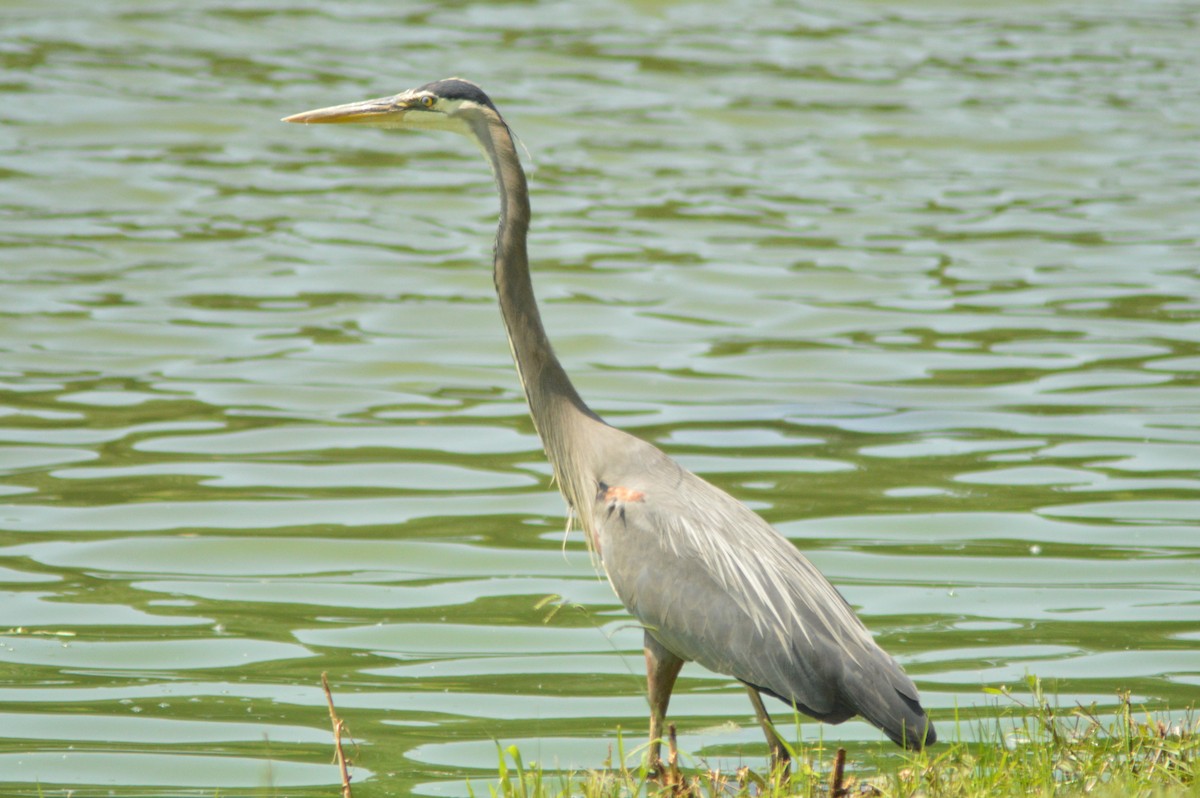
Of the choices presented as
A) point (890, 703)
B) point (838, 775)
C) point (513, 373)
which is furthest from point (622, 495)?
point (513, 373)

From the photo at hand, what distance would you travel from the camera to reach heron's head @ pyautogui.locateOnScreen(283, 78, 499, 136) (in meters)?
5.67

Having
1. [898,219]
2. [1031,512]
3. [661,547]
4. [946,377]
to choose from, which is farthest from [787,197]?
[661,547]

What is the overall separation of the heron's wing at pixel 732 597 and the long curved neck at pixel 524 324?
361 millimetres

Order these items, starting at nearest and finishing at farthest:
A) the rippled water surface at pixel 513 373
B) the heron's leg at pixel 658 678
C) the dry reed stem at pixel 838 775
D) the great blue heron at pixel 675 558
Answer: the dry reed stem at pixel 838 775 < the great blue heron at pixel 675 558 < the heron's leg at pixel 658 678 < the rippled water surface at pixel 513 373

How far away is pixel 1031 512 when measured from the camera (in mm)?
8180

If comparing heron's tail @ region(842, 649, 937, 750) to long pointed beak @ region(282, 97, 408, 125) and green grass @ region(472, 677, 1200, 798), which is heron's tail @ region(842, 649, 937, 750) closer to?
green grass @ region(472, 677, 1200, 798)

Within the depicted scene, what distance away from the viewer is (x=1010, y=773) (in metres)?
4.20

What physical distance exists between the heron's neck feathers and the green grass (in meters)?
1.32

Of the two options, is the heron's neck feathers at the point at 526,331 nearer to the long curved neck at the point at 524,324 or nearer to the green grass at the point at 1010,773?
the long curved neck at the point at 524,324

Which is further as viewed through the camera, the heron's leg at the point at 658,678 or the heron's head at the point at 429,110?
the heron's head at the point at 429,110

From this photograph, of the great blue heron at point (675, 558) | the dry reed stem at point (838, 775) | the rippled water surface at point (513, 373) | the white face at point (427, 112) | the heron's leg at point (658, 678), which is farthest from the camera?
the rippled water surface at point (513, 373)

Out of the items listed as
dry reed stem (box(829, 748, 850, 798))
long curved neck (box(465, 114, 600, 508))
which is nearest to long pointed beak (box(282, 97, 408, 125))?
long curved neck (box(465, 114, 600, 508))

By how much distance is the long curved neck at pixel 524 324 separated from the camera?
5582mm

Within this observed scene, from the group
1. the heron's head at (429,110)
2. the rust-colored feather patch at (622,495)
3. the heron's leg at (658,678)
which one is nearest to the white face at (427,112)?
the heron's head at (429,110)
